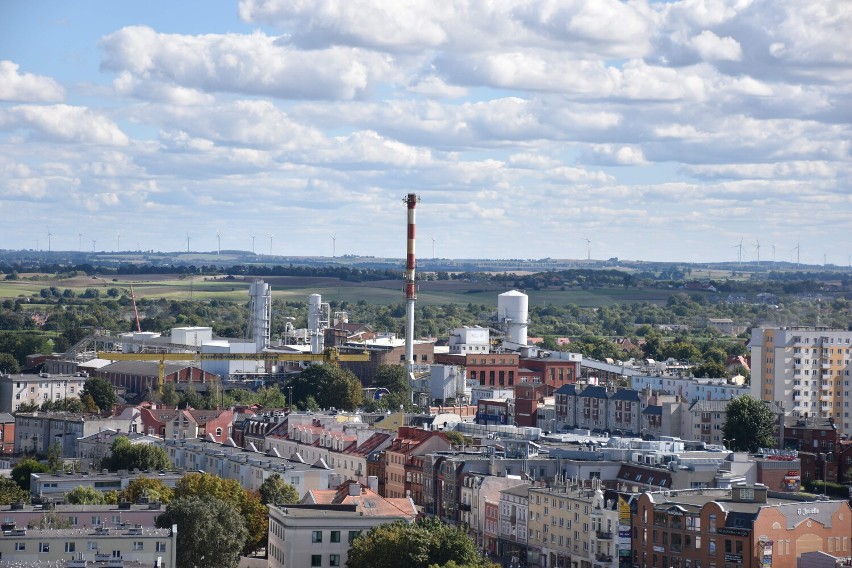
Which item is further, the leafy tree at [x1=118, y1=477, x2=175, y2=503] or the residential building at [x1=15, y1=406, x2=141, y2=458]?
the residential building at [x1=15, y1=406, x2=141, y2=458]

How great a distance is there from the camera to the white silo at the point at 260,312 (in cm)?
12706

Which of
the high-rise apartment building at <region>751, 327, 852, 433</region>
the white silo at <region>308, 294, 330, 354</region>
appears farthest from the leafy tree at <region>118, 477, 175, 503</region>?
the white silo at <region>308, 294, 330, 354</region>

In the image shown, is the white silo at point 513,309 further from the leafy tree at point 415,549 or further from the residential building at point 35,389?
the leafy tree at point 415,549

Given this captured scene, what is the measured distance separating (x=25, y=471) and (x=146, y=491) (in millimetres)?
12001

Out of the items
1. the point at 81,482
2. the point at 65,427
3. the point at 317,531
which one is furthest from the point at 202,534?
the point at 65,427

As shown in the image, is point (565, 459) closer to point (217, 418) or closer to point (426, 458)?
point (426, 458)

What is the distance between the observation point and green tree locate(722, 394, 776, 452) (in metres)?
81.6

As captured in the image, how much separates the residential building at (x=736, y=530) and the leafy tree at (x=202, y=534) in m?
11.3

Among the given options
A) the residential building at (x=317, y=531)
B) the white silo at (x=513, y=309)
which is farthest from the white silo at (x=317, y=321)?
the residential building at (x=317, y=531)

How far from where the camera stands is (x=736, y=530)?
5003cm

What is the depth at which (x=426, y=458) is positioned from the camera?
65625 millimetres

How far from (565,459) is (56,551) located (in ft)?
76.6

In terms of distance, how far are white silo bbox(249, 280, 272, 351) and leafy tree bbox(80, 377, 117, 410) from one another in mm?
24497

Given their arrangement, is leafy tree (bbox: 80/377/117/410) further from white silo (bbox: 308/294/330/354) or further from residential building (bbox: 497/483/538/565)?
residential building (bbox: 497/483/538/565)
